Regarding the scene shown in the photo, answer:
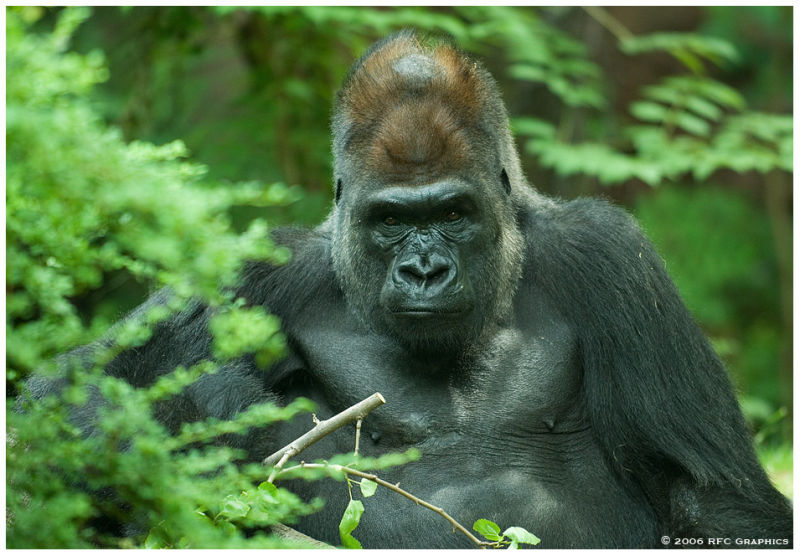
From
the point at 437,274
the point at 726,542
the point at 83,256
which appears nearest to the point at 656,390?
the point at 726,542

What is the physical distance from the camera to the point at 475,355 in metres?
3.29

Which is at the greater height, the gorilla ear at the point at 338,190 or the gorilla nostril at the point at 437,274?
the gorilla ear at the point at 338,190

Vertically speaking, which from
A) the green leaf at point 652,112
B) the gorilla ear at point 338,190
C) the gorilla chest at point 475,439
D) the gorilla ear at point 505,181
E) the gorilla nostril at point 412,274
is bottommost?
the gorilla chest at point 475,439

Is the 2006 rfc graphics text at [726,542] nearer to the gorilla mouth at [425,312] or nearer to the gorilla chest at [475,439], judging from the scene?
the gorilla chest at [475,439]

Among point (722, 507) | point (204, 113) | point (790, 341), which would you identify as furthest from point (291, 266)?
point (790, 341)

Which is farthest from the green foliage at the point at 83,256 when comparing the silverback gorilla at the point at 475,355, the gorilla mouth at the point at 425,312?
the silverback gorilla at the point at 475,355

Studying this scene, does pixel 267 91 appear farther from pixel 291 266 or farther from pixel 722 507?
pixel 722 507

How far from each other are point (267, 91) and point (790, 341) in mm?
6167

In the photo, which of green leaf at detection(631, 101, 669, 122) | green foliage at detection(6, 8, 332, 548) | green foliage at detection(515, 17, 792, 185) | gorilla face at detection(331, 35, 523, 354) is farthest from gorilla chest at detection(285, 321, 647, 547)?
green leaf at detection(631, 101, 669, 122)

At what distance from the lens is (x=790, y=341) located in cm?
967

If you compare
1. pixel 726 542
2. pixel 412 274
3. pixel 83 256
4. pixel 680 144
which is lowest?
pixel 726 542

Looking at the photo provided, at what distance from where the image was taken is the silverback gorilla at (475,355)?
3.07 metres

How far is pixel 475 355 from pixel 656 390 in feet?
2.07

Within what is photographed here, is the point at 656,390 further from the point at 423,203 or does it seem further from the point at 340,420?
the point at 340,420
